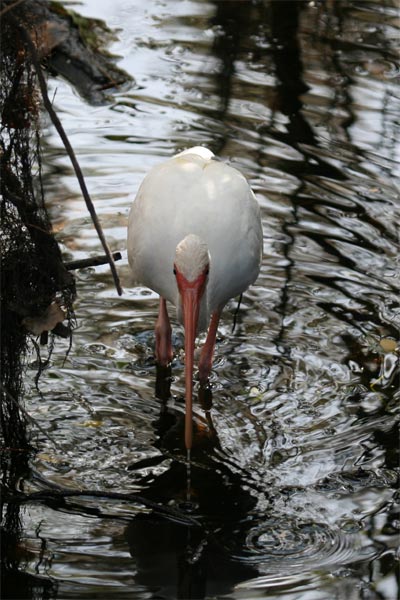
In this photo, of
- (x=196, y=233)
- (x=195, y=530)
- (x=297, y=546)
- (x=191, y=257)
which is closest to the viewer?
(x=297, y=546)

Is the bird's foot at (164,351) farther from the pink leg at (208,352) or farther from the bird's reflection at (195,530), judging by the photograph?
the bird's reflection at (195,530)

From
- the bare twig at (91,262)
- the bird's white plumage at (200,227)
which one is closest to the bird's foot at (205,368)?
the bird's white plumage at (200,227)

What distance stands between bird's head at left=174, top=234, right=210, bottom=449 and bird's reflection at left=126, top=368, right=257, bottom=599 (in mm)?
557

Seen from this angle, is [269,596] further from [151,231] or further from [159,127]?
[159,127]

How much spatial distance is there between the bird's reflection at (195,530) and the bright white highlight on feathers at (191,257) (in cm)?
86

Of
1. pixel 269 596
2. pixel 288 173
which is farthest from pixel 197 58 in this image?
pixel 269 596

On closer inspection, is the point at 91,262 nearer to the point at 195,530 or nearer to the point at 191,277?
the point at 191,277

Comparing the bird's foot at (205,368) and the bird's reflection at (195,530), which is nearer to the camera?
the bird's reflection at (195,530)

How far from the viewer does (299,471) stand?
4.95 meters

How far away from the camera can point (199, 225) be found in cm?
526

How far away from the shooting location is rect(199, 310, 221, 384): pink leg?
19.0 ft

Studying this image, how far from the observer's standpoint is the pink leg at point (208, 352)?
19.0 feet

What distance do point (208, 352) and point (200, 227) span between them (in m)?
0.84

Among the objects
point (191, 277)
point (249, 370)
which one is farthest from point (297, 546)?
point (249, 370)
